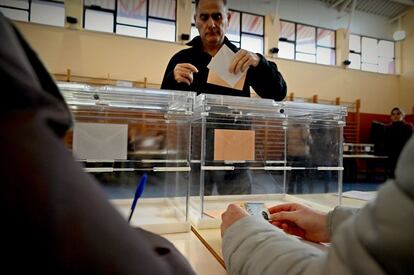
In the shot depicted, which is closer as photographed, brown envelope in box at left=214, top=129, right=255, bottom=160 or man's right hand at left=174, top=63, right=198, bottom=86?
brown envelope in box at left=214, top=129, right=255, bottom=160

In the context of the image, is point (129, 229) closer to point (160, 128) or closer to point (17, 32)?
point (17, 32)

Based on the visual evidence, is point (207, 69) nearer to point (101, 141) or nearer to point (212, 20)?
point (212, 20)

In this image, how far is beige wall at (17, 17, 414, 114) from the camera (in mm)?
4984

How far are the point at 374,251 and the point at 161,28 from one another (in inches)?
238

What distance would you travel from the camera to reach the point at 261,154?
895 mm

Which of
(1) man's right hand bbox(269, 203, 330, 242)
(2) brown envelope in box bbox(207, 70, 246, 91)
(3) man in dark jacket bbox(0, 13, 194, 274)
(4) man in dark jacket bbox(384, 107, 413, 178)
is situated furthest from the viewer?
(4) man in dark jacket bbox(384, 107, 413, 178)

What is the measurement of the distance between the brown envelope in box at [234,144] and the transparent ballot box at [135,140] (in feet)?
0.28

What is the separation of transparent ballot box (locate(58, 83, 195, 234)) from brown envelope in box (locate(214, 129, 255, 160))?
0.09 meters

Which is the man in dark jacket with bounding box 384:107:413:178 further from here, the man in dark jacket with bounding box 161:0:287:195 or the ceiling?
the man in dark jacket with bounding box 161:0:287:195

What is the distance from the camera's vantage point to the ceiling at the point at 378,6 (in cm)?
664

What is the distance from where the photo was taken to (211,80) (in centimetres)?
90

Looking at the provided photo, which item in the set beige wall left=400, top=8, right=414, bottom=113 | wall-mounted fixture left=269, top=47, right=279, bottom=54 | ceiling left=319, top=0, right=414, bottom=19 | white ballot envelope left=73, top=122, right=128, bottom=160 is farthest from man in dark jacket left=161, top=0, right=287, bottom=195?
beige wall left=400, top=8, right=414, bottom=113

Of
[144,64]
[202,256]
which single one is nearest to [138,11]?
[144,64]

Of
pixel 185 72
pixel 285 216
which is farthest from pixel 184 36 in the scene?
pixel 285 216
